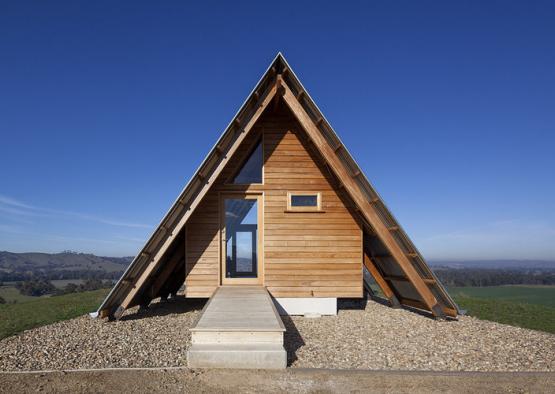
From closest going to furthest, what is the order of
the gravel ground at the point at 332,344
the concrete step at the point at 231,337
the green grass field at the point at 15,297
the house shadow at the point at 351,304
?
the concrete step at the point at 231,337, the gravel ground at the point at 332,344, the house shadow at the point at 351,304, the green grass field at the point at 15,297

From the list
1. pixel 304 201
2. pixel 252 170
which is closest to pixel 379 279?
pixel 304 201

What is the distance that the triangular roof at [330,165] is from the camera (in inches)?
297

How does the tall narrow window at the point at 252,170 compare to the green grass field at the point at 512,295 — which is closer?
the tall narrow window at the point at 252,170

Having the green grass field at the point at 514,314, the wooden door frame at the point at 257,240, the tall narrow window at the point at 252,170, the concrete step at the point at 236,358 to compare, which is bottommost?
the green grass field at the point at 514,314

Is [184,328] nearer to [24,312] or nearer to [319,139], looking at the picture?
[319,139]

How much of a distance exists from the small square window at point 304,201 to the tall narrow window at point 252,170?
83cm

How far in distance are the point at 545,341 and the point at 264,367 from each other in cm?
487

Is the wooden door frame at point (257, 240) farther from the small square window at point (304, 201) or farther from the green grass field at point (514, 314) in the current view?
the green grass field at point (514, 314)

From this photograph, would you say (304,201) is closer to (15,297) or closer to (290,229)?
(290,229)

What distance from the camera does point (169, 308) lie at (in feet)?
31.5

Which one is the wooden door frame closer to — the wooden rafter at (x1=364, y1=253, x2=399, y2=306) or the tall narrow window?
the tall narrow window

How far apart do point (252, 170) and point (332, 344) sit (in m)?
4.24

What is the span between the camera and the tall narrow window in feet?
29.4

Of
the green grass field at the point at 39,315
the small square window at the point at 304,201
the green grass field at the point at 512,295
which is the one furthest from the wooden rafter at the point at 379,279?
the green grass field at the point at 512,295
